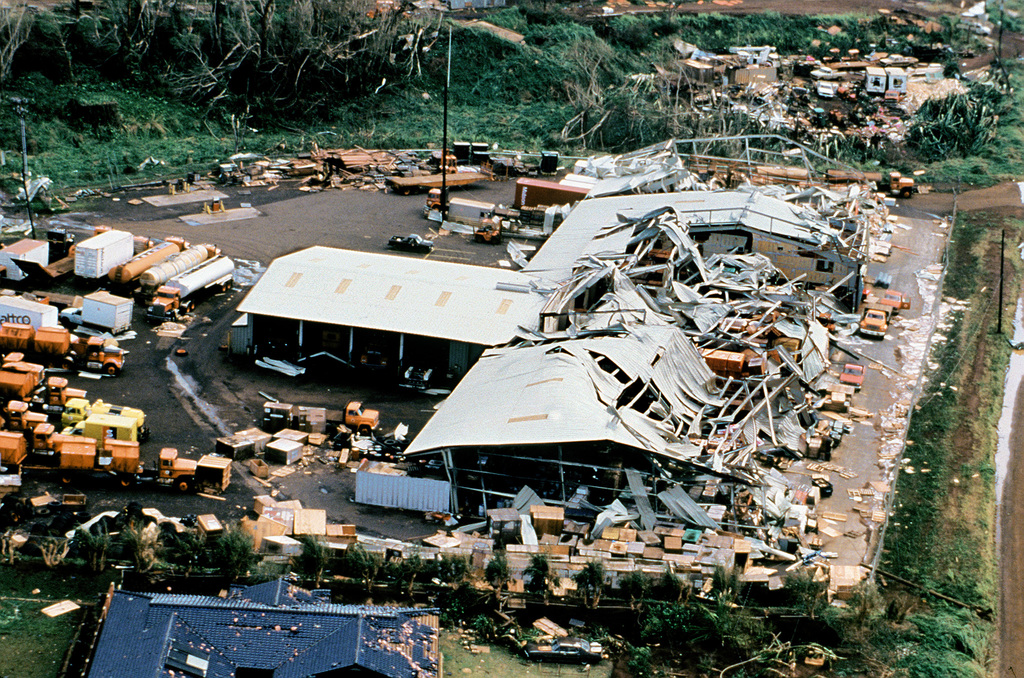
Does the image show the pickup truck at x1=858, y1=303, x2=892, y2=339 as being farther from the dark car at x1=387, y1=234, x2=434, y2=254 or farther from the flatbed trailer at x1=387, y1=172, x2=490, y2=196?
the flatbed trailer at x1=387, y1=172, x2=490, y2=196

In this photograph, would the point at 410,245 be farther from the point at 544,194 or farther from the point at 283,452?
the point at 283,452

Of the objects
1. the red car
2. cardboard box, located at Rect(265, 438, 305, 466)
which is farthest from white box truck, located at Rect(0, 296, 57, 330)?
the red car

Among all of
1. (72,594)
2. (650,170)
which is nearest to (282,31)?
(650,170)

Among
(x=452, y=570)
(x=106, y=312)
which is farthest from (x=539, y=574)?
(x=106, y=312)

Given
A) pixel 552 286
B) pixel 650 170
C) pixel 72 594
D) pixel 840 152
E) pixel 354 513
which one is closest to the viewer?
pixel 72 594

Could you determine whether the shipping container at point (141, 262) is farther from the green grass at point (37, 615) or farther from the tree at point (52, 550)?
the green grass at point (37, 615)

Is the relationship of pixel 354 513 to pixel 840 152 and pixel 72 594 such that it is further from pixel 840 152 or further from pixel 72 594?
pixel 840 152
